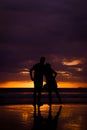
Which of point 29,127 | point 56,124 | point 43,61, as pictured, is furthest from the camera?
point 43,61

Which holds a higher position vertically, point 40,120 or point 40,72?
point 40,72

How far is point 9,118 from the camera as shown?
532 inches

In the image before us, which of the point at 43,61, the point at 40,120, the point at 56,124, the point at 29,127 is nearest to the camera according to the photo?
the point at 29,127

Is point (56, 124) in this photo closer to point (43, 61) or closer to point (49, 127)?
point (49, 127)

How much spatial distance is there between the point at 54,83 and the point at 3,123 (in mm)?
6822

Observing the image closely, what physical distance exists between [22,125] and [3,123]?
2.40 ft

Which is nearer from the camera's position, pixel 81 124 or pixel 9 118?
pixel 81 124

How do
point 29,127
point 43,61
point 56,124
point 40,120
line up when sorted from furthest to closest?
point 43,61 → point 40,120 → point 56,124 → point 29,127

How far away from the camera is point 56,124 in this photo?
1193 centimetres

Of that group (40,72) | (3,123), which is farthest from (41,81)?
(3,123)

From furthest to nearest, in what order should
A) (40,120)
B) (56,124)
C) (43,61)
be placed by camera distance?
(43,61) → (40,120) → (56,124)

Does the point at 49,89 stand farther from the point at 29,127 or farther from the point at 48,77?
the point at 29,127

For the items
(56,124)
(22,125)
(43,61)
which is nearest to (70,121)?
(56,124)

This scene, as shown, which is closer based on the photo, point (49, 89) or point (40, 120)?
point (40, 120)
